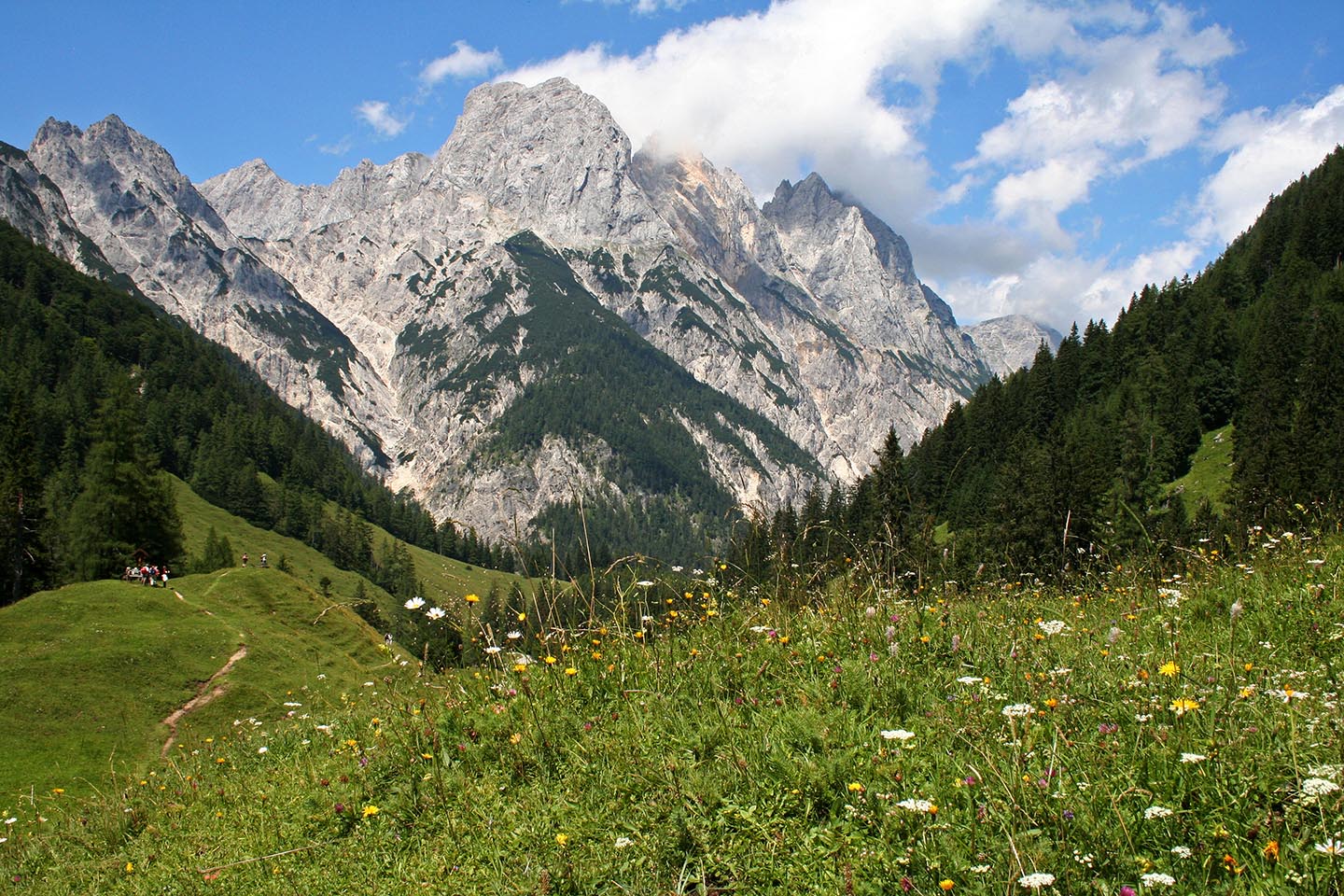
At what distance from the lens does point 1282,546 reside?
918 cm

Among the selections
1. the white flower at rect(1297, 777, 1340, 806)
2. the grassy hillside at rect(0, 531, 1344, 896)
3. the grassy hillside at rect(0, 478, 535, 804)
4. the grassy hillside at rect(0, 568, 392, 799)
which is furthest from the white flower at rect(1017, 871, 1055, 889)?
the grassy hillside at rect(0, 568, 392, 799)

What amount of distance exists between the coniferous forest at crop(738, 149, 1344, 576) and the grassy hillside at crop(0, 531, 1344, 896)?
734 cm

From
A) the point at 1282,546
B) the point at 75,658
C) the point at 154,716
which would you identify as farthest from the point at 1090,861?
the point at 75,658

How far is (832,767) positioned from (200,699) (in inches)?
976

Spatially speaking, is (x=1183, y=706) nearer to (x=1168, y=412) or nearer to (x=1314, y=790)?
(x=1314, y=790)

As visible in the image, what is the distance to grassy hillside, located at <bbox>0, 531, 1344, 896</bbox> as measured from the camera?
11.4 feet

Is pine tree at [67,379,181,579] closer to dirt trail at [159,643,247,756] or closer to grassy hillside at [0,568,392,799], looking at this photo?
grassy hillside at [0,568,392,799]

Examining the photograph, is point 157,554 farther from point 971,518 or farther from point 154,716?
point 971,518

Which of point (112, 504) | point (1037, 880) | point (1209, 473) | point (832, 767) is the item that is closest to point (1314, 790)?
point (1037, 880)

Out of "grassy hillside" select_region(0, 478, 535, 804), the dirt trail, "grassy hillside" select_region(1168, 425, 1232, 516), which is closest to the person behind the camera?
"grassy hillside" select_region(0, 478, 535, 804)

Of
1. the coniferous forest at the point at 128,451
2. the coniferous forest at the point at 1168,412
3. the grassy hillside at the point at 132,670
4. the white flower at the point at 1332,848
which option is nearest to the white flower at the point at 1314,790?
the white flower at the point at 1332,848

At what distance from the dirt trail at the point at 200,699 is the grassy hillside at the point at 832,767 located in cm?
1412

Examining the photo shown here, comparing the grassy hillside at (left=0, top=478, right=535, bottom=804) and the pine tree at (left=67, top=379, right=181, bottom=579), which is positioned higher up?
the pine tree at (left=67, top=379, right=181, bottom=579)

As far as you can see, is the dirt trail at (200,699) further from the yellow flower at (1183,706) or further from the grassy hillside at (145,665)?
the yellow flower at (1183,706)
